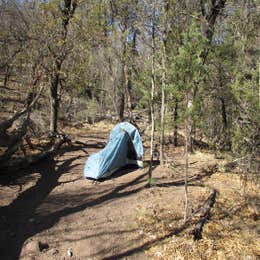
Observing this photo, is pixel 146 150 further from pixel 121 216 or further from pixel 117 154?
pixel 121 216

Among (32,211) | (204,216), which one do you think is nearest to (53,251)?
(32,211)

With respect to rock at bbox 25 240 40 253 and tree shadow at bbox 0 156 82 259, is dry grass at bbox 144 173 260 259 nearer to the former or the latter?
rock at bbox 25 240 40 253

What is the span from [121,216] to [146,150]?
712 cm

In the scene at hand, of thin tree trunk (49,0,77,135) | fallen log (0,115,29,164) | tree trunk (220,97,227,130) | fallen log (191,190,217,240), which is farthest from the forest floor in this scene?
thin tree trunk (49,0,77,135)

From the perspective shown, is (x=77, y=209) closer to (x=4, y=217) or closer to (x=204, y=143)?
(x=4, y=217)

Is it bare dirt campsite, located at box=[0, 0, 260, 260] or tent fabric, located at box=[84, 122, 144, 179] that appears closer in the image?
bare dirt campsite, located at box=[0, 0, 260, 260]

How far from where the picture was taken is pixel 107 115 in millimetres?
26391

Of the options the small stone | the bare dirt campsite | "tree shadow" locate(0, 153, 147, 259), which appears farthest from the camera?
the bare dirt campsite

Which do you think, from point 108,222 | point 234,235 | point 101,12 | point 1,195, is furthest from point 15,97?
point 234,235

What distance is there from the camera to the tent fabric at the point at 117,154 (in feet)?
33.2

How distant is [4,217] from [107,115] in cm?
1937

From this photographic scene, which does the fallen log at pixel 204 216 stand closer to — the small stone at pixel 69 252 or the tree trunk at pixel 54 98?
the small stone at pixel 69 252

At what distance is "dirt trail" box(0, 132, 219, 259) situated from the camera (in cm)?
613

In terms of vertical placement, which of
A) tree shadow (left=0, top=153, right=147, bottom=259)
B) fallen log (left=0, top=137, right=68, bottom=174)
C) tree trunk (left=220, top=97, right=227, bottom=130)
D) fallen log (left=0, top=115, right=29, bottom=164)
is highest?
tree trunk (left=220, top=97, right=227, bottom=130)
